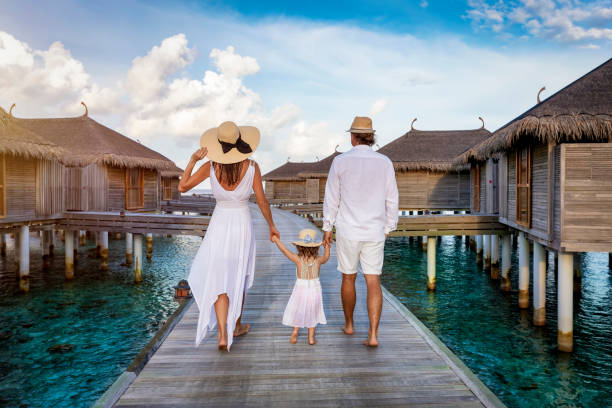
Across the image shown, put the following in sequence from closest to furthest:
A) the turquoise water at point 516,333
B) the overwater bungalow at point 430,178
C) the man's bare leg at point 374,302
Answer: the man's bare leg at point 374,302 → the turquoise water at point 516,333 → the overwater bungalow at point 430,178

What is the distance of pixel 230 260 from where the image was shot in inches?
158

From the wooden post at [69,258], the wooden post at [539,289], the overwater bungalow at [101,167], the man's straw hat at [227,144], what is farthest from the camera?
the overwater bungalow at [101,167]

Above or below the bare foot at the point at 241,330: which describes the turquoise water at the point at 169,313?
below

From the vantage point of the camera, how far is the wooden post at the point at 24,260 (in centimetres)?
1363

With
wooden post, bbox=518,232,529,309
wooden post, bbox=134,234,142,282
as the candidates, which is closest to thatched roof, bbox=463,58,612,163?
wooden post, bbox=518,232,529,309

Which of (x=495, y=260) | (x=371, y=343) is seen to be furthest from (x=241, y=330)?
(x=495, y=260)

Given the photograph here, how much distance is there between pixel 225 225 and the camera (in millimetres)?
4008

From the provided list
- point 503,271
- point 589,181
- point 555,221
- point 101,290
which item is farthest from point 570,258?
point 101,290

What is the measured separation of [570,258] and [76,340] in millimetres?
10755

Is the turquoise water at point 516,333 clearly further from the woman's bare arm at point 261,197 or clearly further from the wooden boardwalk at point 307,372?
the woman's bare arm at point 261,197

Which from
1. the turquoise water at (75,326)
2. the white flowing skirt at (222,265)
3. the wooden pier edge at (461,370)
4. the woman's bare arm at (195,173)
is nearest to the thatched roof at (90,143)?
the turquoise water at (75,326)

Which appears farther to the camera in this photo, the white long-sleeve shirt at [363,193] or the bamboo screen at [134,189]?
the bamboo screen at [134,189]

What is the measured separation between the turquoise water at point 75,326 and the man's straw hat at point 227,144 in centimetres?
541

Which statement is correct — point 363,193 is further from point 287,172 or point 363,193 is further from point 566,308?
point 287,172
